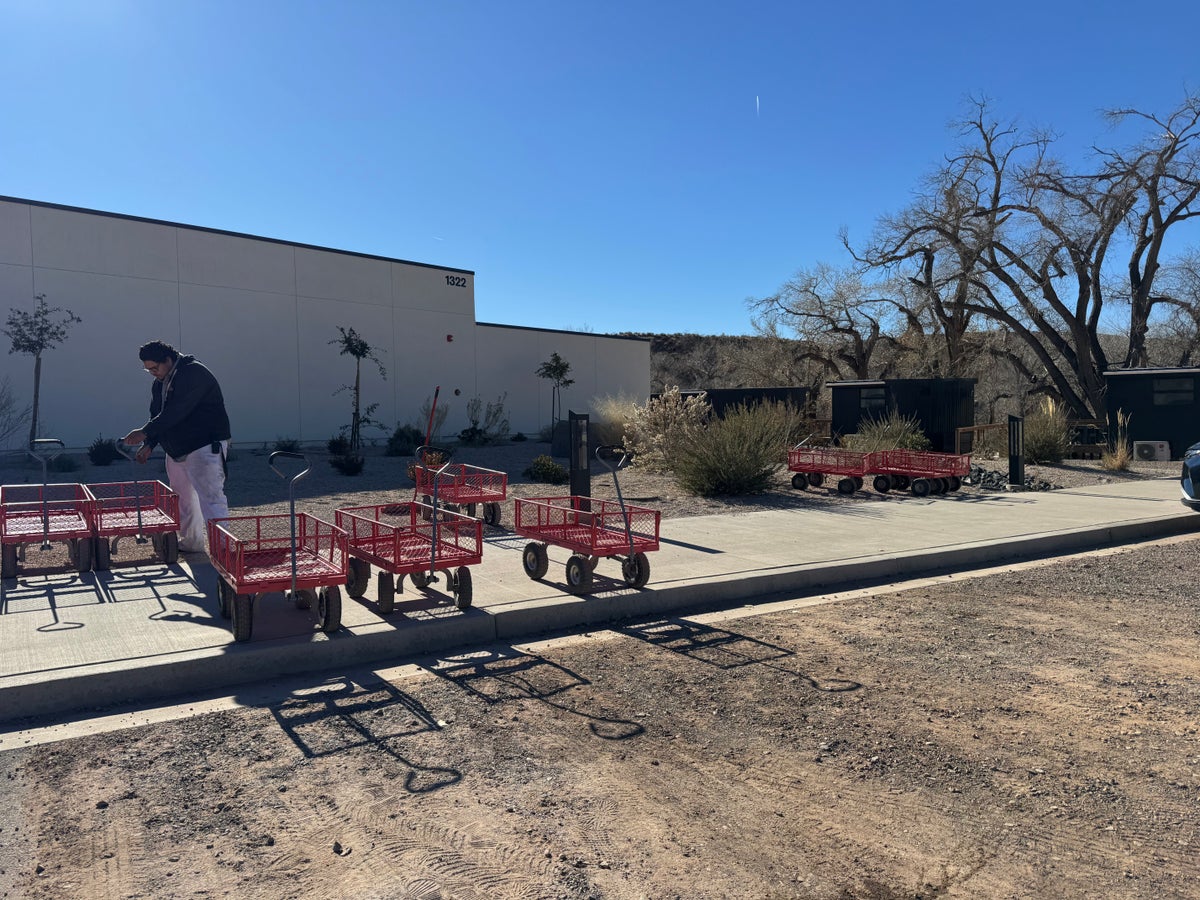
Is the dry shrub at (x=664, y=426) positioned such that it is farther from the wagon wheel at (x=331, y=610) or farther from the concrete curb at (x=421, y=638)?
the wagon wheel at (x=331, y=610)

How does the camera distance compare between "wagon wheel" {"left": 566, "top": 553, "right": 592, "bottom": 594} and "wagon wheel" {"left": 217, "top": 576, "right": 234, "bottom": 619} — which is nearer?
"wagon wheel" {"left": 217, "top": 576, "right": 234, "bottom": 619}

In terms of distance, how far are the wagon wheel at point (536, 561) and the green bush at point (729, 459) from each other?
6.76m

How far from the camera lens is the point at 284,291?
990 inches

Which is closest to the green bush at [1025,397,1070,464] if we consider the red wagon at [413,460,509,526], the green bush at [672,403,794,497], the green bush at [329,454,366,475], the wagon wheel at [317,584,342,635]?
the green bush at [672,403,794,497]

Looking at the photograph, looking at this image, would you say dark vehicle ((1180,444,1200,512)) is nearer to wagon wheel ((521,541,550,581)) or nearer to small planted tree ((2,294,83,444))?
wagon wheel ((521,541,550,581))

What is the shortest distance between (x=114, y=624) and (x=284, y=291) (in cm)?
2079

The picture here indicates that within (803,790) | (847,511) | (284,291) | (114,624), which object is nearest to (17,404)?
(284,291)

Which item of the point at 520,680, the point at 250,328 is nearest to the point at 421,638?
the point at 520,680

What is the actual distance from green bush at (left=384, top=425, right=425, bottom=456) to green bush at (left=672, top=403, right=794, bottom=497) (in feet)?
35.9

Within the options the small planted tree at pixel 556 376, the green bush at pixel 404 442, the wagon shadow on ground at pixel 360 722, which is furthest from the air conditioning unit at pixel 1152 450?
the wagon shadow on ground at pixel 360 722

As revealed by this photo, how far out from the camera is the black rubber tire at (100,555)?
25.7 feet

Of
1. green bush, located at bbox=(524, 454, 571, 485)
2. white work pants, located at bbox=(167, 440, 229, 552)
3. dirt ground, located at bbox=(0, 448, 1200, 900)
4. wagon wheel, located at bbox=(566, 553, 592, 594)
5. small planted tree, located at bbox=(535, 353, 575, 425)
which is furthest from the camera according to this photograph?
small planted tree, located at bbox=(535, 353, 575, 425)

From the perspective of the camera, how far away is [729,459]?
46.1ft

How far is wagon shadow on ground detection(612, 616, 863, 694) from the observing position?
5.36 m
